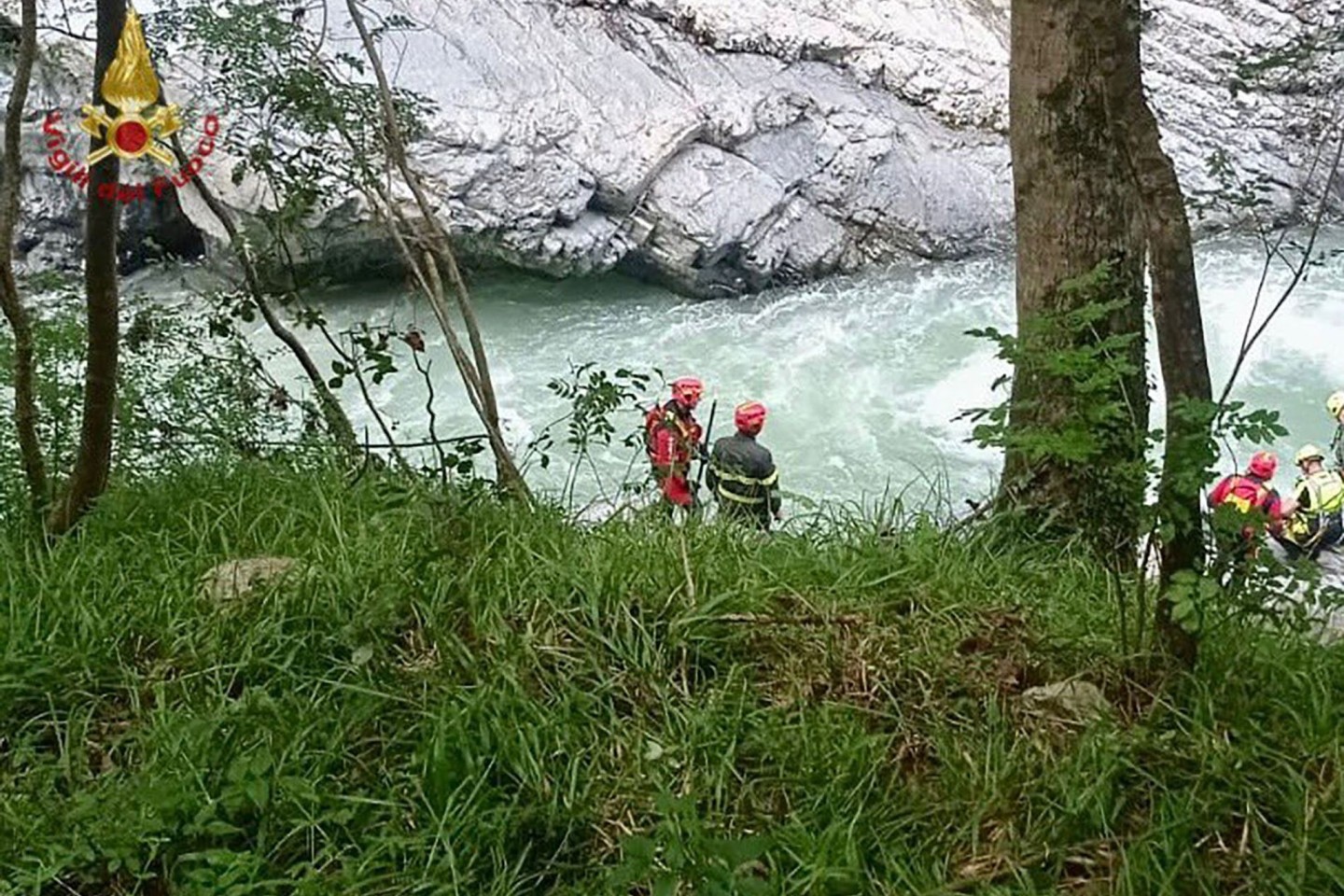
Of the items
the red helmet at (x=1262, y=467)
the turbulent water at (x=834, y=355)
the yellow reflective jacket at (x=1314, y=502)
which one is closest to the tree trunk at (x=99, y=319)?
the turbulent water at (x=834, y=355)

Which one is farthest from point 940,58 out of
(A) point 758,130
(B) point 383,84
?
(B) point 383,84

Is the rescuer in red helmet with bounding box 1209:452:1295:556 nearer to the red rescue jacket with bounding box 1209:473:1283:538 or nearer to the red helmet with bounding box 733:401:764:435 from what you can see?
the red rescue jacket with bounding box 1209:473:1283:538

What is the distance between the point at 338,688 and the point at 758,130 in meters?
10.3

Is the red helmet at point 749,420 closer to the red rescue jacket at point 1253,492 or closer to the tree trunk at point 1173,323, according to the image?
the red rescue jacket at point 1253,492

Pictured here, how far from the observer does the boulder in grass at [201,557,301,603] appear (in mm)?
2354

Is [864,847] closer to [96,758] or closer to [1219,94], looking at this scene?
[96,758]

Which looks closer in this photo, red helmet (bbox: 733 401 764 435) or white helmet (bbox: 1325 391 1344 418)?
red helmet (bbox: 733 401 764 435)

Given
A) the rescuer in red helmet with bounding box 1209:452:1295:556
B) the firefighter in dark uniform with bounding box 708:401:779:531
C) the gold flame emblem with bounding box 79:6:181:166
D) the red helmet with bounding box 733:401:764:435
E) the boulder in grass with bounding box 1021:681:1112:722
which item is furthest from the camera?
the red helmet with bounding box 733:401:764:435

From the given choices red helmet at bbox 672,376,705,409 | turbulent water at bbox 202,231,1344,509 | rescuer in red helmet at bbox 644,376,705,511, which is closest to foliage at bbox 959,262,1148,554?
rescuer in red helmet at bbox 644,376,705,511

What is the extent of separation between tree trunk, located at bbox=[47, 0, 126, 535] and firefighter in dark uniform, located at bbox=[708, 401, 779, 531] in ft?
5.73

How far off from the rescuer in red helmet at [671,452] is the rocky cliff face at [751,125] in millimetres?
6225

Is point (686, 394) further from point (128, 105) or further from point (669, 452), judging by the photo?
point (128, 105)

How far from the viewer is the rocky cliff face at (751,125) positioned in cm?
1043

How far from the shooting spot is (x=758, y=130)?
11703 millimetres
